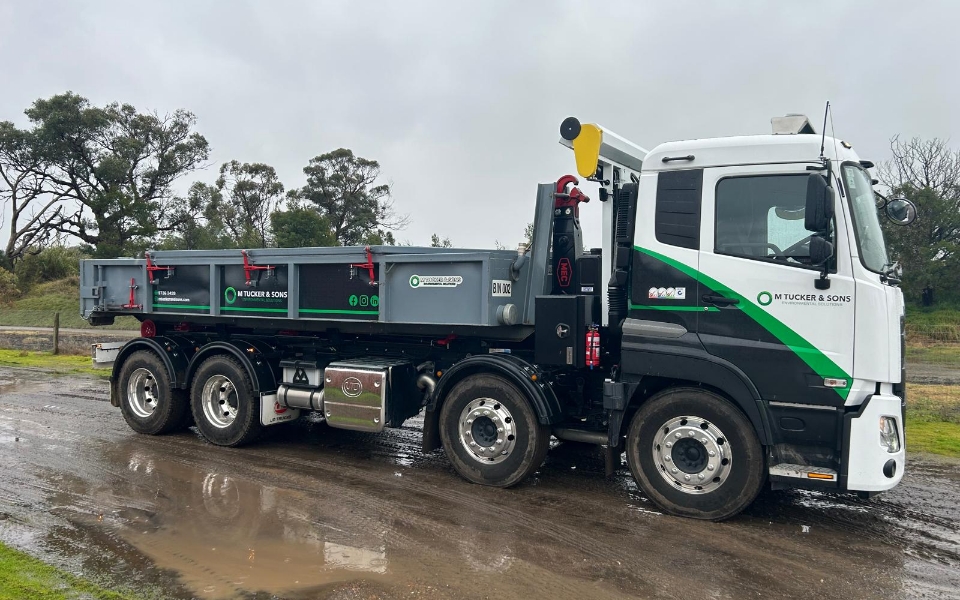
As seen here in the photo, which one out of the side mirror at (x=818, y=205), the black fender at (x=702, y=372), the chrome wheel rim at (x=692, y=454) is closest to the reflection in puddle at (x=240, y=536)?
the chrome wheel rim at (x=692, y=454)

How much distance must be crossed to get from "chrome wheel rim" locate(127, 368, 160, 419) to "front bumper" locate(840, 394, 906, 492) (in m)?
8.20

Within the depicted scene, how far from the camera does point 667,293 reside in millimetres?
5953

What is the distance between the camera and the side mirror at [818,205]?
5074 mm

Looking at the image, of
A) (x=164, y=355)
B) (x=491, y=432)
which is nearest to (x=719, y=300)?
(x=491, y=432)

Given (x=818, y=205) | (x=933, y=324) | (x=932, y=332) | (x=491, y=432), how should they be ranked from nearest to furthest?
(x=818, y=205) < (x=491, y=432) < (x=932, y=332) < (x=933, y=324)

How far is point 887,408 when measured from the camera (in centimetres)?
520

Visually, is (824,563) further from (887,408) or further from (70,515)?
(70,515)

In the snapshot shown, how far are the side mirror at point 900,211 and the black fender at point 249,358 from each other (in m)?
6.77

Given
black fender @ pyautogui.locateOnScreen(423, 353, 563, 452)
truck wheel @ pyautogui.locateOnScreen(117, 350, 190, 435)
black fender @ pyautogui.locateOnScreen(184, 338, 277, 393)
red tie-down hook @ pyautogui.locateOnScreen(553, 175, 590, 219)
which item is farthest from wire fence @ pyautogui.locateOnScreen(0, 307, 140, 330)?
red tie-down hook @ pyautogui.locateOnScreen(553, 175, 590, 219)

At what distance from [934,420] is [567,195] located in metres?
6.80

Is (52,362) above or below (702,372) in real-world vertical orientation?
below

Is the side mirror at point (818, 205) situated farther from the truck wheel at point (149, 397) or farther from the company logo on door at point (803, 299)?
the truck wheel at point (149, 397)

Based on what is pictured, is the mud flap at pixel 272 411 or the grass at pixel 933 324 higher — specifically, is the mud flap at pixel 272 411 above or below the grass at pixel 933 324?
below

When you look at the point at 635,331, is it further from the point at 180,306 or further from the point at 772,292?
the point at 180,306
